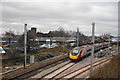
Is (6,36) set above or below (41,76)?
above

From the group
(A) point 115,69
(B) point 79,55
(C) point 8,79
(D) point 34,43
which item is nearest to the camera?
(A) point 115,69

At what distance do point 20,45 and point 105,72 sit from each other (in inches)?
724

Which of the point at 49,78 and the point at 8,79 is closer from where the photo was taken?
the point at 8,79

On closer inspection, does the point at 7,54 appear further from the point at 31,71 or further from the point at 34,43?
the point at 31,71

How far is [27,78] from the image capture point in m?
12.7

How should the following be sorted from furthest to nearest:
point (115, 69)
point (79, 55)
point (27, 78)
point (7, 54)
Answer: point (7, 54), point (79, 55), point (27, 78), point (115, 69)

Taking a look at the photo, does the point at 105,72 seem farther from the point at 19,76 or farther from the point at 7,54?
the point at 7,54

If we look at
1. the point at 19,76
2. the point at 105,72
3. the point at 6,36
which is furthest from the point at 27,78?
the point at 6,36

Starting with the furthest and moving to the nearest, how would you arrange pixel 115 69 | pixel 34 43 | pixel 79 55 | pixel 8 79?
pixel 34 43 → pixel 79 55 → pixel 8 79 → pixel 115 69

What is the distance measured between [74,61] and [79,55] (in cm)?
143

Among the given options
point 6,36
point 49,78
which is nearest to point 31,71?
point 49,78

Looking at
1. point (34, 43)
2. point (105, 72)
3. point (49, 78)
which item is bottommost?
point (49, 78)

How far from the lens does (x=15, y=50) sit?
2339 centimetres

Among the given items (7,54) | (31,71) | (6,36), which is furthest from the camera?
(6,36)
